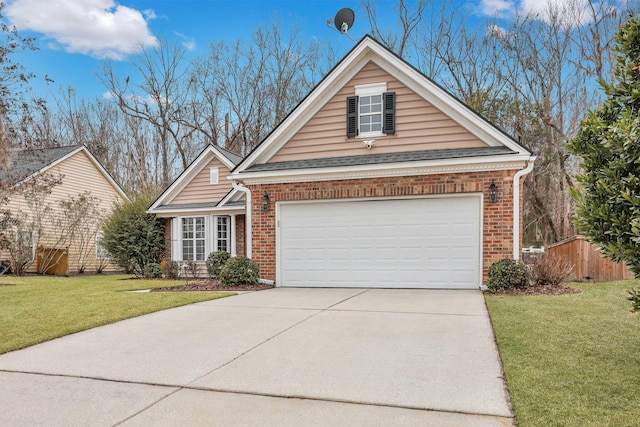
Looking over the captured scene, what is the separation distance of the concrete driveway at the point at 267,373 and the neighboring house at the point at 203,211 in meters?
8.53

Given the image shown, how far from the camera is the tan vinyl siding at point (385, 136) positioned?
1072cm

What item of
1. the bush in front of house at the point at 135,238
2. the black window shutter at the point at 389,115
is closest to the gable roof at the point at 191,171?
the bush in front of house at the point at 135,238

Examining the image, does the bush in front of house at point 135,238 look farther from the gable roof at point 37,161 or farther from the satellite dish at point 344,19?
the satellite dish at point 344,19

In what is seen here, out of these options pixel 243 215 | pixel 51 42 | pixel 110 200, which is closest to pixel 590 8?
pixel 243 215

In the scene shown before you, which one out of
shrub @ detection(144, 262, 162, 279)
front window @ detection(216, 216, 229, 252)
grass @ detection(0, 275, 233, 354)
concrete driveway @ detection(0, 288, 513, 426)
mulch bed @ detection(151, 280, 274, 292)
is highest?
front window @ detection(216, 216, 229, 252)

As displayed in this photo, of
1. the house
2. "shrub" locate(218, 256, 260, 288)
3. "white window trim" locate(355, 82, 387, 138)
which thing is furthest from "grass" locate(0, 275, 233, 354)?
"white window trim" locate(355, 82, 387, 138)

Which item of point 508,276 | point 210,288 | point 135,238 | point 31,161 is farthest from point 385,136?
point 31,161

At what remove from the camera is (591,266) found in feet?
39.8

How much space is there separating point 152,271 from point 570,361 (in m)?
14.6

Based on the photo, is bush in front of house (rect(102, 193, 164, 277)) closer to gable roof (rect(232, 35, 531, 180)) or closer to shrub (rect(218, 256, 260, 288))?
gable roof (rect(232, 35, 531, 180))

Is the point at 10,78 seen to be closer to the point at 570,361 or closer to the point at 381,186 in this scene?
the point at 381,186

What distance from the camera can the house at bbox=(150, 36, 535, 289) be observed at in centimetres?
998

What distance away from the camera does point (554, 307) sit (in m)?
7.34

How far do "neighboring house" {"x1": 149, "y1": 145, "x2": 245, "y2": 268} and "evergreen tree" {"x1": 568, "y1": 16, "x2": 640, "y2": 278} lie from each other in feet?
39.9
